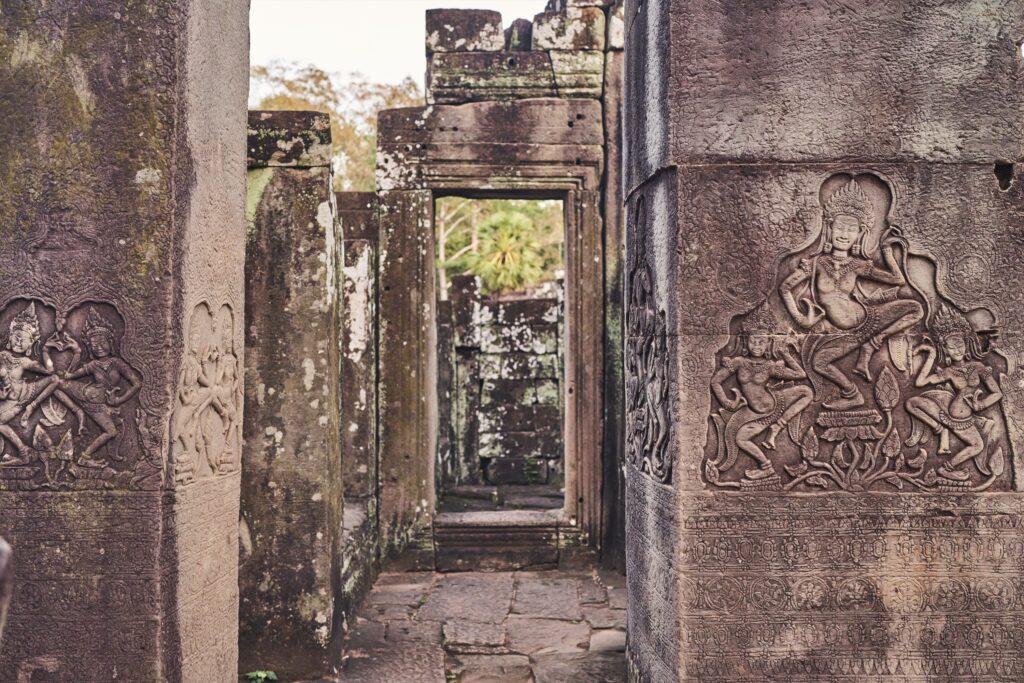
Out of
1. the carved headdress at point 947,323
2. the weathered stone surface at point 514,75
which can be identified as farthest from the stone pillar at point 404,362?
the carved headdress at point 947,323

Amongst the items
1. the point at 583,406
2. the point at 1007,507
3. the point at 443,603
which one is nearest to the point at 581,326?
the point at 583,406

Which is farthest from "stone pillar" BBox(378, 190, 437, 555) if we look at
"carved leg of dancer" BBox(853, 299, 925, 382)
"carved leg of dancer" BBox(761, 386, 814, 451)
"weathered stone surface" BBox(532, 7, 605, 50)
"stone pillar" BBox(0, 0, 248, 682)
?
"carved leg of dancer" BBox(853, 299, 925, 382)

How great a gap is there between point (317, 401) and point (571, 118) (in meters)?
3.71

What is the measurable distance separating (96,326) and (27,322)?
22 cm

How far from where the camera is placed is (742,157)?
3.07 m

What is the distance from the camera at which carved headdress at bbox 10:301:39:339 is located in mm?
2932

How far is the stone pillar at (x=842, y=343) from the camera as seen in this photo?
10.1 feet

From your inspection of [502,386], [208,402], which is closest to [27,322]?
[208,402]

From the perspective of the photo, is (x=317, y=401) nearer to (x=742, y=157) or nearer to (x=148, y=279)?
(x=148, y=279)

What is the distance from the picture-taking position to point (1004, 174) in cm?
313

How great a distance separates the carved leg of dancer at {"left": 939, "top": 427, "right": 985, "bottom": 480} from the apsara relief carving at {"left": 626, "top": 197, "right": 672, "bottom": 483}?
938mm

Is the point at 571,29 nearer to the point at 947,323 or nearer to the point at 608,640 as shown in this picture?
the point at 608,640

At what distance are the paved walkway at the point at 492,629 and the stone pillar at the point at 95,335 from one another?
1.63 metres

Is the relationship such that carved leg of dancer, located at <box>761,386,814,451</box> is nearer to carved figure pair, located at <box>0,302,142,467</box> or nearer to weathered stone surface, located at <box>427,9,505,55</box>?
carved figure pair, located at <box>0,302,142,467</box>
